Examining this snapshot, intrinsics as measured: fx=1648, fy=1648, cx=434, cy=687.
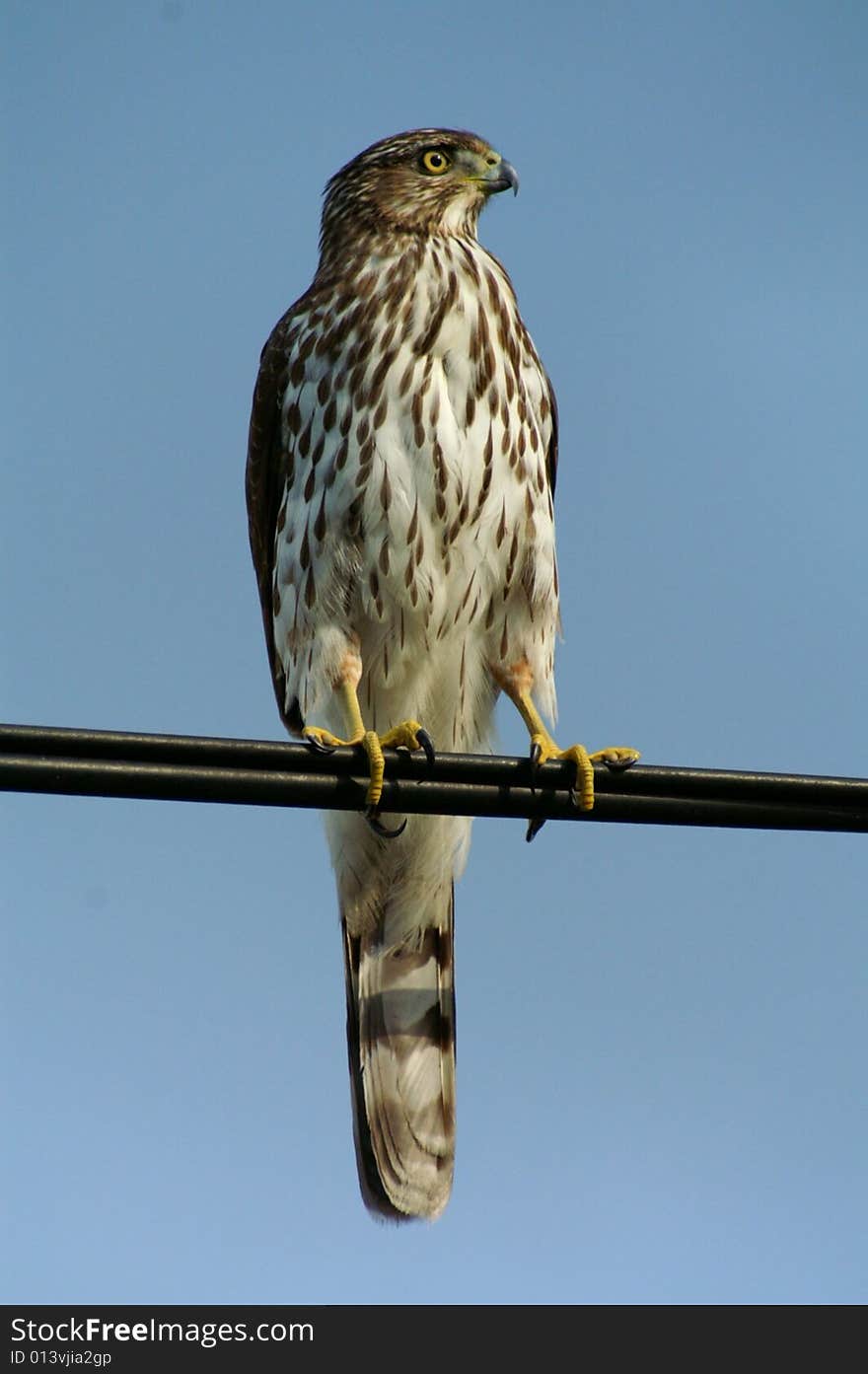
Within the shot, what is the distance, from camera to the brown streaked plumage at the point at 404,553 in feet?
19.1

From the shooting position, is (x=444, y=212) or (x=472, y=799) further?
(x=444, y=212)

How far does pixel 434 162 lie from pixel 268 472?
1569 millimetres

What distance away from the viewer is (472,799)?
153 inches

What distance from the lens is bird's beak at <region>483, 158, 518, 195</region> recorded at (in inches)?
272

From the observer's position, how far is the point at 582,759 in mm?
4773

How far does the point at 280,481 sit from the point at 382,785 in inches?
113

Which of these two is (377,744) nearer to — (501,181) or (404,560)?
(404,560)

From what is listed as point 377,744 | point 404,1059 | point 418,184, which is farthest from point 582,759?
point 418,184

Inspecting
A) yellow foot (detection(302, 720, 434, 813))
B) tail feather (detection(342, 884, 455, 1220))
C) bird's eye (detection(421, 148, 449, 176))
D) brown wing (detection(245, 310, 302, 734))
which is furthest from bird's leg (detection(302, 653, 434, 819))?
bird's eye (detection(421, 148, 449, 176))

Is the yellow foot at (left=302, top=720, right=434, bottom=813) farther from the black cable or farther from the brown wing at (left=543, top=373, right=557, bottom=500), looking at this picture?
the brown wing at (left=543, top=373, right=557, bottom=500)
